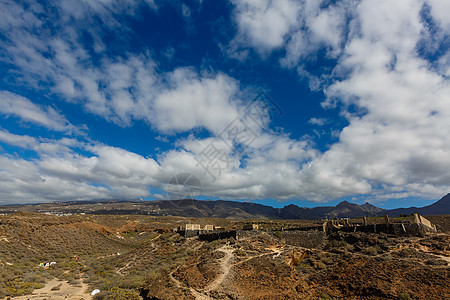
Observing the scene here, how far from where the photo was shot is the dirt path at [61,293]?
1723cm

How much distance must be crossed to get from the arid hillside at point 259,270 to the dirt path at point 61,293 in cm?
7

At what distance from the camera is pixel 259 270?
1848cm

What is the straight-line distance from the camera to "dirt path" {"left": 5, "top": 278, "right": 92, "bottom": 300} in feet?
56.5

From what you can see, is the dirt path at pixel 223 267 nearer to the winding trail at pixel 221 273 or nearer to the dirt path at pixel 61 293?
the winding trail at pixel 221 273

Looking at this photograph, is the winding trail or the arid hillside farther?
the winding trail

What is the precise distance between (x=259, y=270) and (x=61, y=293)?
Answer: 674 inches

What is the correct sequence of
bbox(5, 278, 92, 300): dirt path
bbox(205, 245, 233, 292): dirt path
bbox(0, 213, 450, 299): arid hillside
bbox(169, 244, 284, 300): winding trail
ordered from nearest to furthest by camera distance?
bbox(0, 213, 450, 299): arid hillside, bbox(169, 244, 284, 300): winding trail, bbox(205, 245, 233, 292): dirt path, bbox(5, 278, 92, 300): dirt path

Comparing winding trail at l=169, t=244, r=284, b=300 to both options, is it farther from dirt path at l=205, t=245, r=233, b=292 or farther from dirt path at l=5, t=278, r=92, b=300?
dirt path at l=5, t=278, r=92, b=300

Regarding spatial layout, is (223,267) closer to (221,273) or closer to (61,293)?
(221,273)

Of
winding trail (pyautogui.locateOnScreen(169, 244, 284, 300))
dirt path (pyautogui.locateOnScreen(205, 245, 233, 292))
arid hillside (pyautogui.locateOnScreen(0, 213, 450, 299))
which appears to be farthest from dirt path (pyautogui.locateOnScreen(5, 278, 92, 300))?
dirt path (pyautogui.locateOnScreen(205, 245, 233, 292))

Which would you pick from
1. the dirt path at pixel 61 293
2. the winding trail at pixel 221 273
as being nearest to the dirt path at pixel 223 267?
the winding trail at pixel 221 273

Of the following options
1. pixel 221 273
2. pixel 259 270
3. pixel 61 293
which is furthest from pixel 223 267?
pixel 61 293

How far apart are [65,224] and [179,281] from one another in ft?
128

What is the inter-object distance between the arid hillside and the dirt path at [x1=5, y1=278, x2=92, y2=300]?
0.07m
